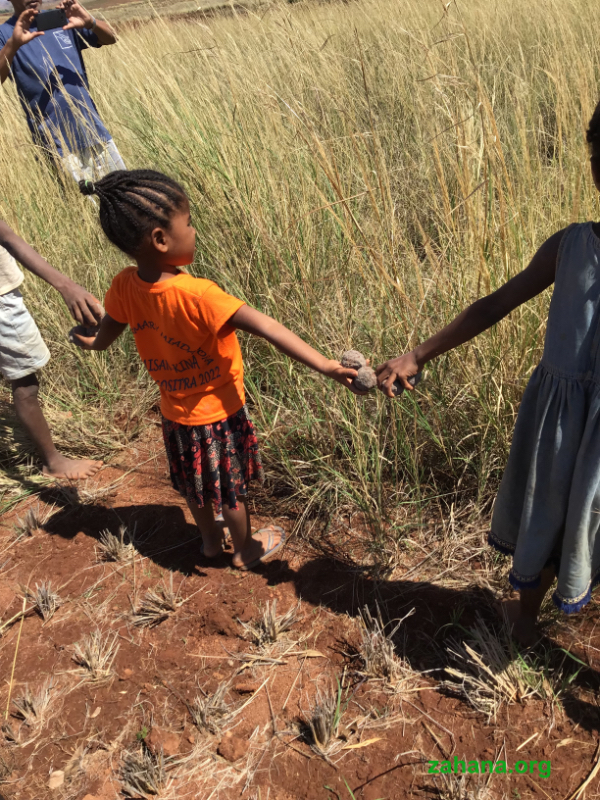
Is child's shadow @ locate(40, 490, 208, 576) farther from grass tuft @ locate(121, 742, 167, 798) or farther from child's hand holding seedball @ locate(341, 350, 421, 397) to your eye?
child's hand holding seedball @ locate(341, 350, 421, 397)

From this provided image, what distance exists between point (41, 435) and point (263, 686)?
1.44m

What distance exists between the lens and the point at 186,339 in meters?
1.57

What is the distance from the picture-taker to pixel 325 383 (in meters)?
2.19

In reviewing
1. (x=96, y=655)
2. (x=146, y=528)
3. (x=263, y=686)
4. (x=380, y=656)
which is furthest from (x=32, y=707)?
(x=380, y=656)

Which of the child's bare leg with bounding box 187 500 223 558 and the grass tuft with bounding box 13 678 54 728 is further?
the child's bare leg with bounding box 187 500 223 558

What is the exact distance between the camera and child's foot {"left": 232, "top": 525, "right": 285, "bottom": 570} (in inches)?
78.6

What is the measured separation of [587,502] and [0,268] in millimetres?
2142

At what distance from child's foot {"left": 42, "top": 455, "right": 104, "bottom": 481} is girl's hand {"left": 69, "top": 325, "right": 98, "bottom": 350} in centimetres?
81

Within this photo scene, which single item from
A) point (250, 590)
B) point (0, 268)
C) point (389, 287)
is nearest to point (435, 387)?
point (389, 287)

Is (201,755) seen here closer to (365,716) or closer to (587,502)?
(365,716)

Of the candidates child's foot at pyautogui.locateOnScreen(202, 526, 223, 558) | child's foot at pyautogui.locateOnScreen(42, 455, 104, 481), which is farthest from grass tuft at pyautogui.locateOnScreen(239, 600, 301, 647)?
child's foot at pyautogui.locateOnScreen(42, 455, 104, 481)

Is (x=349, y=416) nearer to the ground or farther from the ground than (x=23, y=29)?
nearer to the ground

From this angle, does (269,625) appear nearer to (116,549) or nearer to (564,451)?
(116,549)

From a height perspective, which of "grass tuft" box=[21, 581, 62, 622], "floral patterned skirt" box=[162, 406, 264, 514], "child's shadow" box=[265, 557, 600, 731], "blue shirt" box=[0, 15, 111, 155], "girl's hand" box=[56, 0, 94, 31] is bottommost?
"child's shadow" box=[265, 557, 600, 731]
